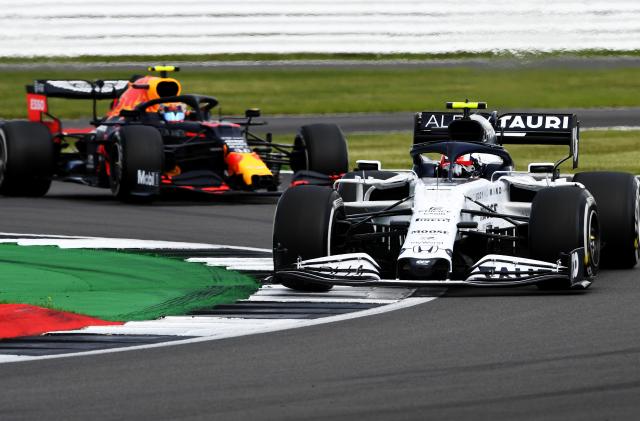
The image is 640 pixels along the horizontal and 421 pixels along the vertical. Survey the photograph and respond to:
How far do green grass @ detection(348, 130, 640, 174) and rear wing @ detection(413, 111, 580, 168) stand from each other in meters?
10.2

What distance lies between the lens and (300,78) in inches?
1729

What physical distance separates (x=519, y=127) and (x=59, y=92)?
931cm

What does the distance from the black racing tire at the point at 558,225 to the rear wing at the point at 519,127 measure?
2.64 metres

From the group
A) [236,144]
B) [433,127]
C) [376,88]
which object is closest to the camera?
[433,127]

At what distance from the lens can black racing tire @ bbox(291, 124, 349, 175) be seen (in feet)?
68.7

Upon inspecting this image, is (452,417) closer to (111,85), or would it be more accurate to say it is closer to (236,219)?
(236,219)

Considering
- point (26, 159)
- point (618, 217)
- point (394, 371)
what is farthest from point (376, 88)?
point (394, 371)

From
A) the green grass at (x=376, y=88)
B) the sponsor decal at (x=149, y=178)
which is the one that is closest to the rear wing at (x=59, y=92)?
the sponsor decal at (x=149, y=178)

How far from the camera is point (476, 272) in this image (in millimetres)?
11727

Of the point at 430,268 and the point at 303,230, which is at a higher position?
the point at 303,230

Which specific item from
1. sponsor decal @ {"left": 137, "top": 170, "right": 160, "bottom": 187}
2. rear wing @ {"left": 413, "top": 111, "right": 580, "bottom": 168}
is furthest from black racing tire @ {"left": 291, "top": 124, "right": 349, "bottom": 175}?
rear wing @ {"left": 413, "top": 111, "right": 580, "bottom": 168}

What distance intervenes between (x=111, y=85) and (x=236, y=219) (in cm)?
557

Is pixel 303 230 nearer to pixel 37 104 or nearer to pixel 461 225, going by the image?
pixel 461 225

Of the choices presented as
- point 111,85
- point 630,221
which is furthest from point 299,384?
point 111,85
